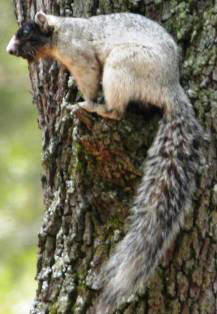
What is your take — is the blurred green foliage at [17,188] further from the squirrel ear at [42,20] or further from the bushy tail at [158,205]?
the bushy tail at [158,205]

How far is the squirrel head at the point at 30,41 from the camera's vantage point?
4.15 meters

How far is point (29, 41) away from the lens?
418 centimetres

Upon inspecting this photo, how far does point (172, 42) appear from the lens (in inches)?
149

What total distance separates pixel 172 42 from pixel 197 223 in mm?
828

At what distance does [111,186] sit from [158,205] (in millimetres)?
234

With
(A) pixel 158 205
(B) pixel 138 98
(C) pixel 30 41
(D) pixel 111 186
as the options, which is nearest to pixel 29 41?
(C) pixel 30 41

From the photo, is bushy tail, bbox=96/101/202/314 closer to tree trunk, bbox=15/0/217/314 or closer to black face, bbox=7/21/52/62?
tree trunk, bbox=15/0/217/314

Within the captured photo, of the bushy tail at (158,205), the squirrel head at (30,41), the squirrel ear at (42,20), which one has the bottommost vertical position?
the bushy tail at (158,205)

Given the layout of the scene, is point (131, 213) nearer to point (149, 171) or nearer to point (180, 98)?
point (149, 171)

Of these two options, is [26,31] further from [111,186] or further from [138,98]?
[111,186]

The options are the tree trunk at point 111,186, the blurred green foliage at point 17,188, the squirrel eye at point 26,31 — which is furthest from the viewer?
the blurred green foliage at point 17,188

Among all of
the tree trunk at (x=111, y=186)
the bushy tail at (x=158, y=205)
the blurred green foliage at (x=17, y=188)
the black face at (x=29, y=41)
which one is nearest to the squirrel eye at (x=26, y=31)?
the black face at (x=29, y=41)

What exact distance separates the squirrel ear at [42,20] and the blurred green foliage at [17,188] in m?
2.35

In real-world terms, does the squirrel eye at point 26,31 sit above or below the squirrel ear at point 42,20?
below
